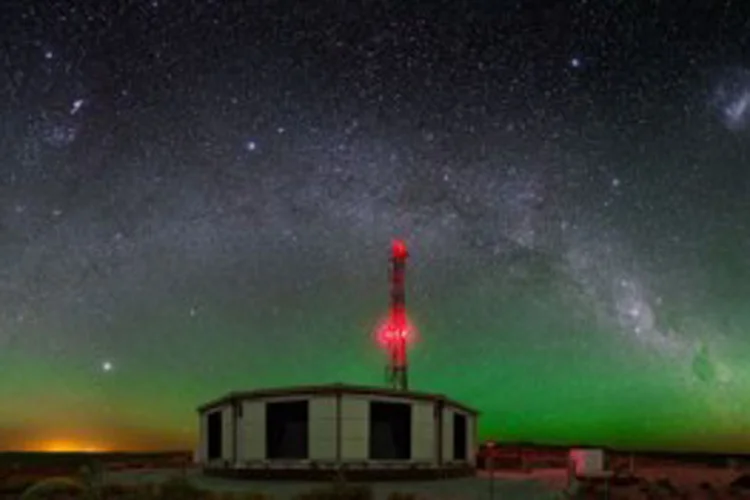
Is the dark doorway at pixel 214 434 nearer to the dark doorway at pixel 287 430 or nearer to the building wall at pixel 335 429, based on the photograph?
the building wall at pixel 335 429

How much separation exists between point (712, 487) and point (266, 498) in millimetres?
12807

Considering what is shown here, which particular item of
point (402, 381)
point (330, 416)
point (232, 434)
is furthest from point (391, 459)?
point (402, 381)

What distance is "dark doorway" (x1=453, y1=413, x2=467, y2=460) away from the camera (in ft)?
102

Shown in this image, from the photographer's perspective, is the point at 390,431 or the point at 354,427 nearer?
the point at 354,427

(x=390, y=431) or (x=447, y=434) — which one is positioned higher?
(x=390, y=431)

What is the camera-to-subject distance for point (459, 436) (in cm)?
3166

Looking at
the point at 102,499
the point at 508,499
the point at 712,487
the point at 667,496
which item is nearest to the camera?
the point at 102,499

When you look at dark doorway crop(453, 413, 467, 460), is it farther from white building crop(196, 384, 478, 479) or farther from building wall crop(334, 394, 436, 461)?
building wall crop(334, 394, 436, 461)

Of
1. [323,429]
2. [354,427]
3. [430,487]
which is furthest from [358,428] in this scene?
[430,487]

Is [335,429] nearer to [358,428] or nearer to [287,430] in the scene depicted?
A: [358,428]

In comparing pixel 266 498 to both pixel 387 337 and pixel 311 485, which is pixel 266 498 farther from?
pixel 387 337

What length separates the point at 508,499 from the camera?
72.0 feet

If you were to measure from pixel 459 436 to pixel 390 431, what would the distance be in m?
4.53

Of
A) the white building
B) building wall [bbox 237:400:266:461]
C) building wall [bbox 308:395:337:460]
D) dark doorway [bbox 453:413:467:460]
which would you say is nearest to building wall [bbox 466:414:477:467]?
dark doorway [bbox 453:413:467:460]
